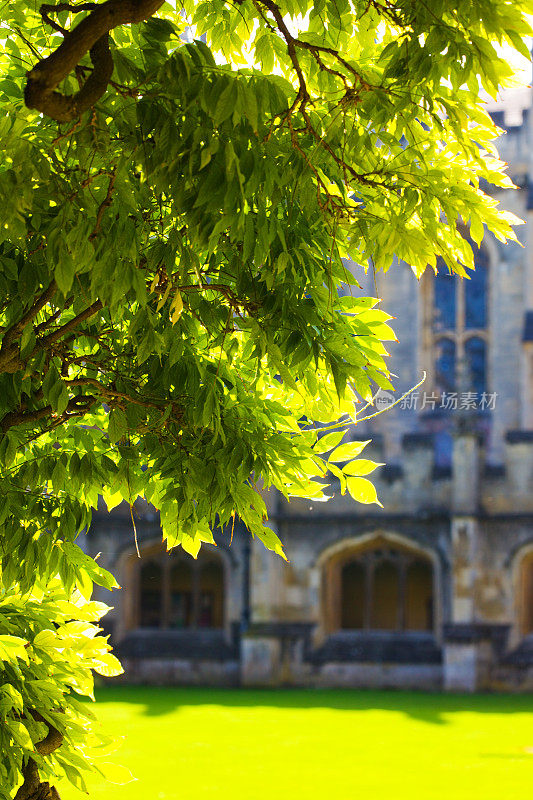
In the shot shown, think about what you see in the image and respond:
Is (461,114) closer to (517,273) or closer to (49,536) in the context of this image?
(49,536)

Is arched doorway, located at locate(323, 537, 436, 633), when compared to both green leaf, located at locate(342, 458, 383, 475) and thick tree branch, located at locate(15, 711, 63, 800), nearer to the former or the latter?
thick tree branch, located at locate(15, 711, 63, 800)

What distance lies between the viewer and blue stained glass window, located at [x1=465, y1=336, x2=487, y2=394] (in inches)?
800

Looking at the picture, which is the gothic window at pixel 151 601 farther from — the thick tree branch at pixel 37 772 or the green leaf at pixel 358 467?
the green leaf at pixel 358 467

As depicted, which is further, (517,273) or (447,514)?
(517,273)

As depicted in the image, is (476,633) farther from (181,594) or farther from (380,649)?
(181,594)

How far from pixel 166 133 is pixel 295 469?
53.0 inches

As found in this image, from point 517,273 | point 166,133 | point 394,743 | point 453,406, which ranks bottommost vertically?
point 394,743

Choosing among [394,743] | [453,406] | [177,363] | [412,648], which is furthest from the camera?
[453,406]

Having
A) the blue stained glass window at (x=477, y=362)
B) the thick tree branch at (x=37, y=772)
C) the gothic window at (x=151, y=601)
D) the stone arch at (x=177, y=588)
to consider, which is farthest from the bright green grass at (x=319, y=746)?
the blue stained glass window at (x=477, y=362)

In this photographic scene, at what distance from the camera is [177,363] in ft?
11.3

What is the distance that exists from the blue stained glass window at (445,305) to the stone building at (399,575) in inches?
41.2

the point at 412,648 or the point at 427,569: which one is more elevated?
the point at 427,569

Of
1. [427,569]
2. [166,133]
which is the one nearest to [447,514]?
[427,569]

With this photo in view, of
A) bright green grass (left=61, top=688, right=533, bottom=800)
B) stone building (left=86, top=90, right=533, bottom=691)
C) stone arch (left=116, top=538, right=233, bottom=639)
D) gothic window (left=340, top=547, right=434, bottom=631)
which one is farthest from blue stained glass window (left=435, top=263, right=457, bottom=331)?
bright green grass (left=61, top=688, right=533, bottom=800)
